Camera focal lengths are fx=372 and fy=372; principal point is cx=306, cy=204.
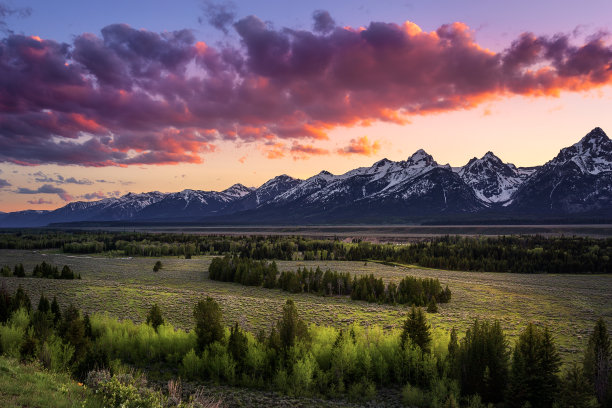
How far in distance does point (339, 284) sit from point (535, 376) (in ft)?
139

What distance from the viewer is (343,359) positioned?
80.4 feet

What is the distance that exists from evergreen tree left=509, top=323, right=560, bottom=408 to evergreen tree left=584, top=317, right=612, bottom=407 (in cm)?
155

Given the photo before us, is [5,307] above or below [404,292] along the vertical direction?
above

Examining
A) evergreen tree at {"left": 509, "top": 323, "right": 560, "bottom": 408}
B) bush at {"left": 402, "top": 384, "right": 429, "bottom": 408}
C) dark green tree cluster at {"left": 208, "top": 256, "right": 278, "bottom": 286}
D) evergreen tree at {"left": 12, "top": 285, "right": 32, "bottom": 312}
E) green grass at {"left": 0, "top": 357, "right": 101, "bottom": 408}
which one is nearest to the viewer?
green grass at {"left": 0, "top": 357, "right": 101, "bottom": 408}

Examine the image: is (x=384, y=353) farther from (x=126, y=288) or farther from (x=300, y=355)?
(x=126, y=288)

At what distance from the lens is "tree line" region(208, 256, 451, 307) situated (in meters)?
54.9

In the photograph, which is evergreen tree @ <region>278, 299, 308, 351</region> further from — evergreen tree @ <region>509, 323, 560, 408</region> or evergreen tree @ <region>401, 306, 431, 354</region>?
evergreen tree @ <region>509, 323, 560, 408</region>

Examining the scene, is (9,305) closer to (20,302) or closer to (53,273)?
(20,302)

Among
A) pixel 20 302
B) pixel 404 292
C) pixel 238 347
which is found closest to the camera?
pixel 238 347

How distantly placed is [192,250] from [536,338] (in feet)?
438

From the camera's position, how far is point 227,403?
20906 millimetres

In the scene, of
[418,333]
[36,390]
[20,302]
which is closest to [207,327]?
[36,390]

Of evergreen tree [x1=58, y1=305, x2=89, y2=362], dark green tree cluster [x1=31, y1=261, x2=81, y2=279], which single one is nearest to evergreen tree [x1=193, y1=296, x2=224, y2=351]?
evergreen tree [x1=58, y1=305, x2=89, y2=362]

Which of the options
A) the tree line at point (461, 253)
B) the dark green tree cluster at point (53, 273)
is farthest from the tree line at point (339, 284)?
the tree line at point (461, 253)
